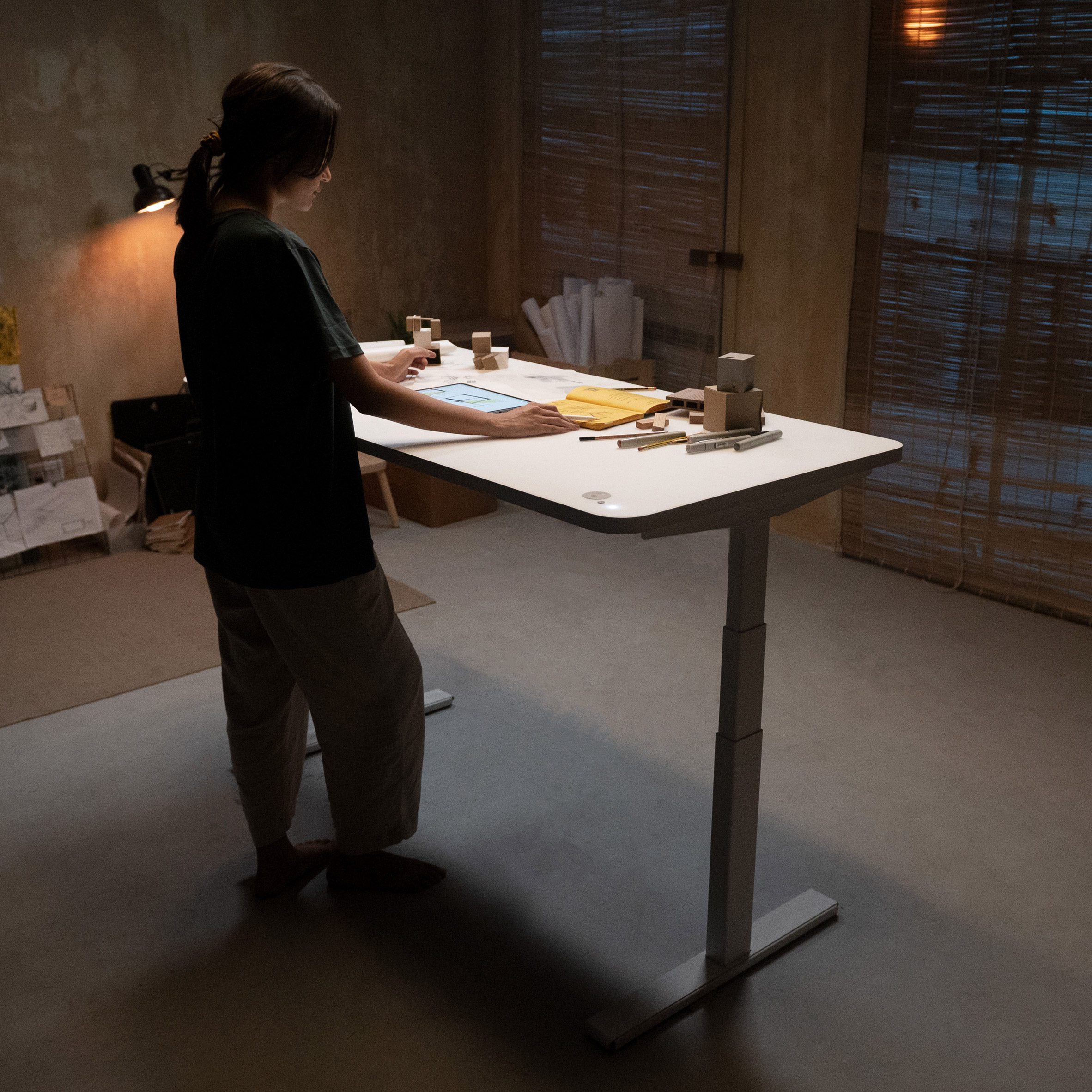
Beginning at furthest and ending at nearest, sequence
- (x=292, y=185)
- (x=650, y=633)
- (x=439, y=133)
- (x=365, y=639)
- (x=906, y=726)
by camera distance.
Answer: (x=439, y=133)
(x=650, y=633)
(x=906, y=726)
(x=365, y=639)
(x=292, y=185)

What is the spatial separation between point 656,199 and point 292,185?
9.28 ft

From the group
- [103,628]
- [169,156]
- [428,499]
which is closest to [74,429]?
[103,628]

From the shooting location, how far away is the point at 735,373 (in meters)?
2.12

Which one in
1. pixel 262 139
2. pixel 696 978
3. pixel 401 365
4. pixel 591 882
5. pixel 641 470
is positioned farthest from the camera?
pixel 401 365

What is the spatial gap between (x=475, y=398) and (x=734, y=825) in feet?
3.36

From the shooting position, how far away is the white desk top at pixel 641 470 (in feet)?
5.83

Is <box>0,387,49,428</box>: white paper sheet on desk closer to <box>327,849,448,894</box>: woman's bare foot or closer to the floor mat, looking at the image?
the floor mat

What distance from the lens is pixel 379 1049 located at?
6.44ft

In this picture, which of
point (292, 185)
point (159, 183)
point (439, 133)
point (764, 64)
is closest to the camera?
point (292, 185)

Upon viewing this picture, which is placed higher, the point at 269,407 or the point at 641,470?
the point at 269,407

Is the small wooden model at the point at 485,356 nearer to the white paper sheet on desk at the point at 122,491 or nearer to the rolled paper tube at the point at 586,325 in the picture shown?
the rolled paper tube at the point at 586,325

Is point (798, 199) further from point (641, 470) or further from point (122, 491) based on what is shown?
point (122, 491)

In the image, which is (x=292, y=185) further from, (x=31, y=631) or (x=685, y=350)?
(x=685, y=350)

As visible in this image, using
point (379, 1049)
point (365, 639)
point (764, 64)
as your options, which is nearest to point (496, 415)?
point (365, 639)
